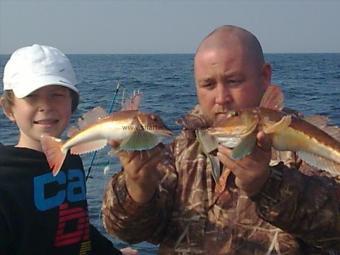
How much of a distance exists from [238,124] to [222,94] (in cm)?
76

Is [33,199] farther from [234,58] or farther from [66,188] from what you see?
[234,58]

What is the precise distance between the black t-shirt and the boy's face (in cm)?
14

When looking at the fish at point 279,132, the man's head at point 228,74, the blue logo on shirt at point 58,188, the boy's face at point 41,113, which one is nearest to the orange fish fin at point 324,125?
the fish at point 279,132

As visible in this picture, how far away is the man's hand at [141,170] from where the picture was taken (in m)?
3.49

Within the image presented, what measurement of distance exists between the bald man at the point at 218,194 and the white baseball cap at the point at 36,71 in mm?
1006

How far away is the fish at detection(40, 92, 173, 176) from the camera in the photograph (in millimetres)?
3318

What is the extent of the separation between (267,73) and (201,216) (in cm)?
110

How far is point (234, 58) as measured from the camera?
12.9ft

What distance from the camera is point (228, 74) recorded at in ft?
12.8

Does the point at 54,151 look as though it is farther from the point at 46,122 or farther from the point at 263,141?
the point at 263,141

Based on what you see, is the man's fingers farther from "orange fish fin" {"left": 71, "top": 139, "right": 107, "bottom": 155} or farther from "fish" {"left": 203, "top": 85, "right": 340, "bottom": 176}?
"orange fish fin" {"left": 71, "top": 139, "right": 107, "bottom": 155}

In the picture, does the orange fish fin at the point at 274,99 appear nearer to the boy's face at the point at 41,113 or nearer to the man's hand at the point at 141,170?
the man's hand at the point at 141,170

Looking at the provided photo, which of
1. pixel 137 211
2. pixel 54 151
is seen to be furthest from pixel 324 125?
pixel 54 151

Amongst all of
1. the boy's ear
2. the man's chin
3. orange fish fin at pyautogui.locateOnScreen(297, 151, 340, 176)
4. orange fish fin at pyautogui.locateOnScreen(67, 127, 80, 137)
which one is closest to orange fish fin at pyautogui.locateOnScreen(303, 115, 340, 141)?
orange fish fin at pyautogui.locateOnScreen(297, 151, 340, 176)
